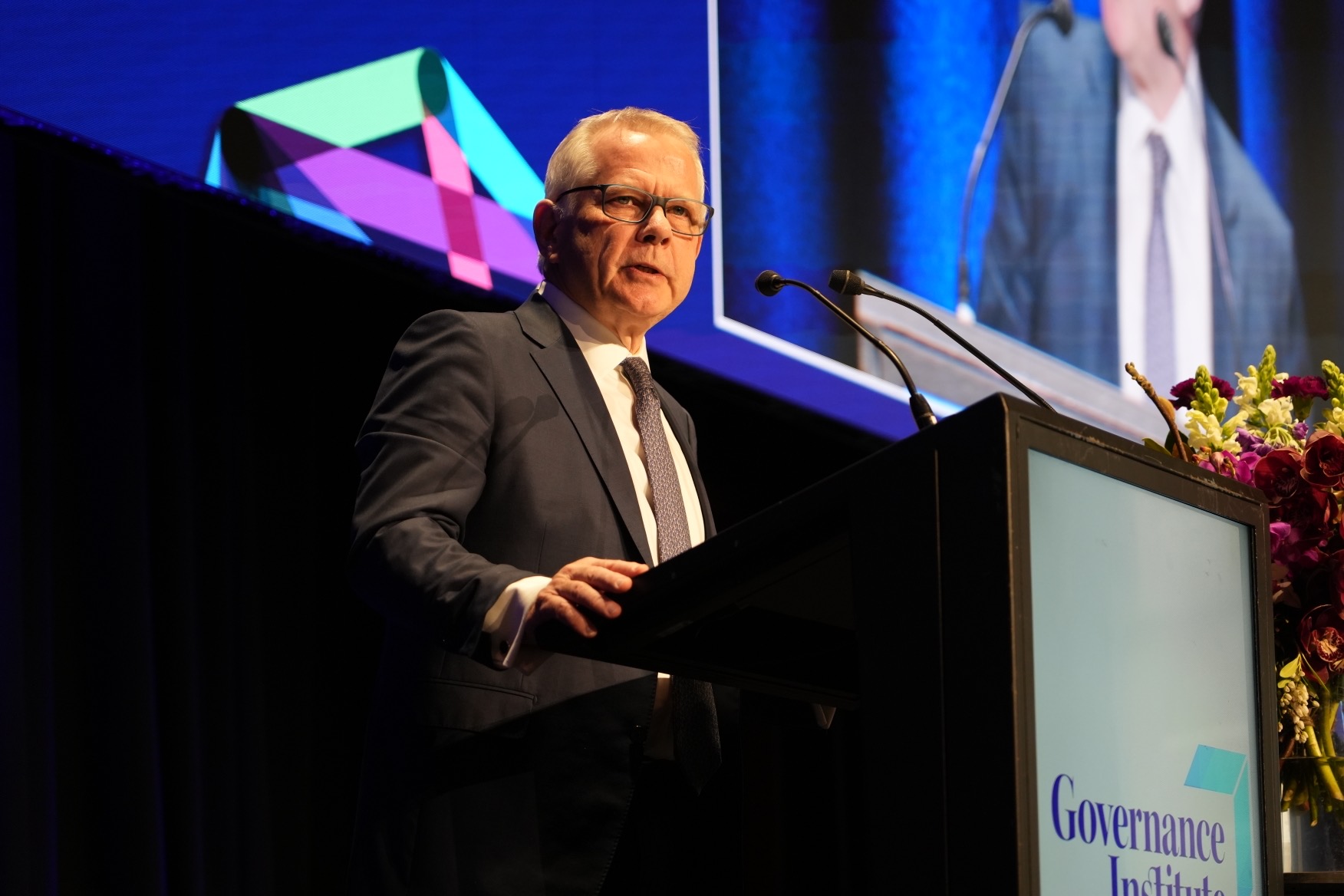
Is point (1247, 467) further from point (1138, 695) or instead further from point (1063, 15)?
point (1063, 15)

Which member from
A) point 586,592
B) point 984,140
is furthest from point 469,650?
point 984,140

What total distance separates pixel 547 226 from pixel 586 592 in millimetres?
929

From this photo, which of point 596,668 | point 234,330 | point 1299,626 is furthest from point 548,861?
point 234,330

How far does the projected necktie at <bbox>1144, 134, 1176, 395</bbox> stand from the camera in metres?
3.38

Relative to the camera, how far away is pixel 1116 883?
895 mm

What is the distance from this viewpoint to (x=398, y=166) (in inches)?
112

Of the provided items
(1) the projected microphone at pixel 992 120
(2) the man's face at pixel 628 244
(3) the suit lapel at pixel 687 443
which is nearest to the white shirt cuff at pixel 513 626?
(3) the suit lapel at pixel 687 443

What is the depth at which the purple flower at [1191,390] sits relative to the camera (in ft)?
5.68

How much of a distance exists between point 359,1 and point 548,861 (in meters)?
2.07

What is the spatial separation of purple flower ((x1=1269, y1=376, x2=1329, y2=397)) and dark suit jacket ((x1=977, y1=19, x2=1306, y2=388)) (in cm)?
156

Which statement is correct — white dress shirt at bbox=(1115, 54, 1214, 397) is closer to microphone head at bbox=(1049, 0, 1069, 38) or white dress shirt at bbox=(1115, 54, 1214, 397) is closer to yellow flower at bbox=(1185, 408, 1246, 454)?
microphone head at bbox=(1049, 0, 1069, 38)

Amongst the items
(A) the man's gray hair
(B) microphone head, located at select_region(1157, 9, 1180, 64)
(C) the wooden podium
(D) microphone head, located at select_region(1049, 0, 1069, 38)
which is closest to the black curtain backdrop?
(A) the man's gray hair

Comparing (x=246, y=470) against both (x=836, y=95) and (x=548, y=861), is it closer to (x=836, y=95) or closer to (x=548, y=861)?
(x=836, y=95)

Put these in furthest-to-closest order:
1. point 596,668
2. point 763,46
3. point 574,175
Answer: point 763,46 < point 574,175 < point 596,668
